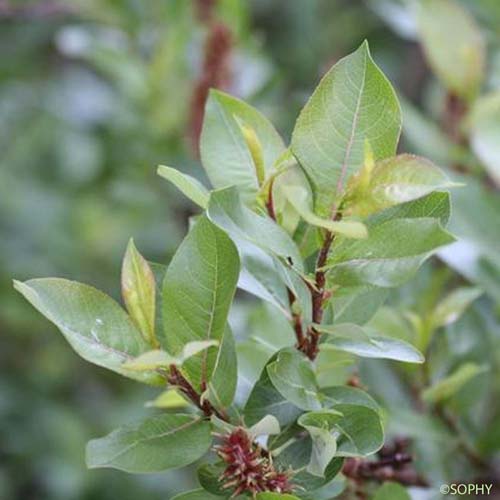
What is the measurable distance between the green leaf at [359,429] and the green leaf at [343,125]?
5.5 inches

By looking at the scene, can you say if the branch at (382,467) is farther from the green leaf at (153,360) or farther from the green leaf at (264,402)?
the green leaf at (153,360)

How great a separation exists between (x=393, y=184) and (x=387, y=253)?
0.05 meters

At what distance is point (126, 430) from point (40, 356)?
1.65 m


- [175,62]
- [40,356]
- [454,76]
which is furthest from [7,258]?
[454,76]

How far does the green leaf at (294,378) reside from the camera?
0.72 m

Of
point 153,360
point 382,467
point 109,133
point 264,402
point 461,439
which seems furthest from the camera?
point 109,133

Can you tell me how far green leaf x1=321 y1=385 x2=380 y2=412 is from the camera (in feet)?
2.48

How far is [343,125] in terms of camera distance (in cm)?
70

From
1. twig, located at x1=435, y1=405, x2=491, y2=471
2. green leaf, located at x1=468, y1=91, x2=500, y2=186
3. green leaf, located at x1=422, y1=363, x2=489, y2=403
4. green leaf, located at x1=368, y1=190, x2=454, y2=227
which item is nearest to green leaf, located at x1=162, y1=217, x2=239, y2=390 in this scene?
green leaf, located at x1=368, y1=190, x2=454, y2=227

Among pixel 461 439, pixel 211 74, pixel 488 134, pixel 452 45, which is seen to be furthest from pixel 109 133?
pixel 461 439

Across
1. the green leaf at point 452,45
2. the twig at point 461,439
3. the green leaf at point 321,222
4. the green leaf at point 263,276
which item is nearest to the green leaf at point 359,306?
the green leaf at point 263,276

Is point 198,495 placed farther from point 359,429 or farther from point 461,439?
point 461,439

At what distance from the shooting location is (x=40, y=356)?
2.33 m

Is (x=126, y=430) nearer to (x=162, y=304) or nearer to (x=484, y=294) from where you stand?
(x=162, y=304)
